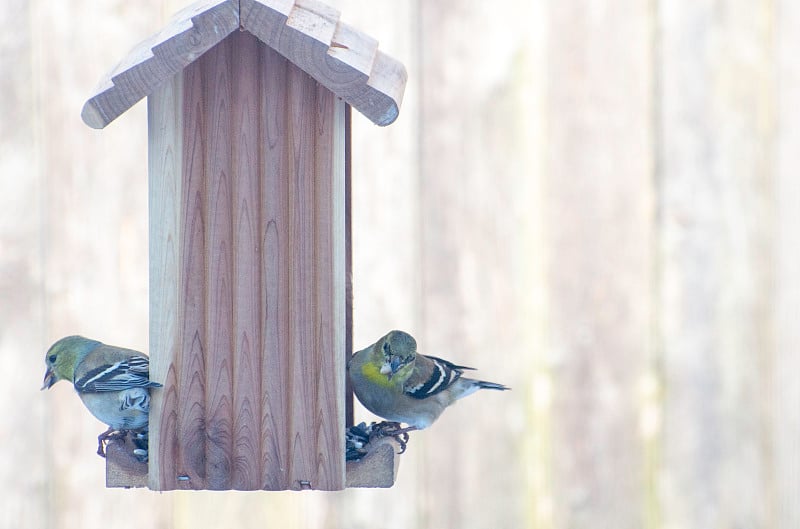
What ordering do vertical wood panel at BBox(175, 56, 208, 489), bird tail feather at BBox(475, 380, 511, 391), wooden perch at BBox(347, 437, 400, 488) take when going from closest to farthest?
vertical wood panel at BBox(175, 56, 208, 489), wooden perch at BBox(347, 437, 400, 488), bird tail feather at BBox(475, 380, 511, 391)

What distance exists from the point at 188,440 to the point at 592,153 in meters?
1.55

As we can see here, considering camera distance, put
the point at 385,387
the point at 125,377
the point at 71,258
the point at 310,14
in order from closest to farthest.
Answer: the point at 310,14, the point at 125,377, the point at 385,387, the point at 71,258

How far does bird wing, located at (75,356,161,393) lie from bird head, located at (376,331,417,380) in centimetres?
57

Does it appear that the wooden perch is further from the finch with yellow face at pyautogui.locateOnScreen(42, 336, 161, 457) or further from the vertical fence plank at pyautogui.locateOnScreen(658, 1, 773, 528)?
the vertical fence plank at pyautogui.locateOnScreen(658, 1, 773, 528)

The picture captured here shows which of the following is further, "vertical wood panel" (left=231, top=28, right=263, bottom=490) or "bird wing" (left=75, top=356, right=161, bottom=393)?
"bird wing" (left=75, top=356, right=161, bottom=393)

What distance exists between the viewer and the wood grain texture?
225 centimetres

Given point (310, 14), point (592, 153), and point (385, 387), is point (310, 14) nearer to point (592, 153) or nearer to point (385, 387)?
point (385, 387)

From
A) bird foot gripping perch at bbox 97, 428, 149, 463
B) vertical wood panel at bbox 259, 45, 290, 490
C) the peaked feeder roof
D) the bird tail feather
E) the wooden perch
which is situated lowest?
the wooden perch

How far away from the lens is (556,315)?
3.19 meters

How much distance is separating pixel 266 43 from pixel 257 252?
16.9 inches

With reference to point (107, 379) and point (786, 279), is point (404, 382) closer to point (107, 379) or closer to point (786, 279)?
point (107, 379)

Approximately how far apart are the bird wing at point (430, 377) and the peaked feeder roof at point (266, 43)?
871 mm

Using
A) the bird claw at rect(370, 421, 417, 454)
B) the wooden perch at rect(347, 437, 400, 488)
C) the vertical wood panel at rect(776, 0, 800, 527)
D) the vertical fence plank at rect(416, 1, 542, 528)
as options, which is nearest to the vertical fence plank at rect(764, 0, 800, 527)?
the vertical wood panel at rect(776, 0, 800, 527)

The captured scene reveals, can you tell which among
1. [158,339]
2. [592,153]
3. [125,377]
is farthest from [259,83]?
[592,153]
